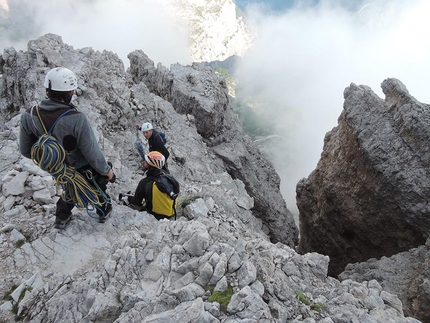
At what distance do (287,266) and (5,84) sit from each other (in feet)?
71.0

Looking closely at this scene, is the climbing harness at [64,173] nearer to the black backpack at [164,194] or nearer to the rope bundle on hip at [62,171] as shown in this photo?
the rope bundle on hip at [62,171]

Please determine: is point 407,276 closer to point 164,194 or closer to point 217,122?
point 164,194

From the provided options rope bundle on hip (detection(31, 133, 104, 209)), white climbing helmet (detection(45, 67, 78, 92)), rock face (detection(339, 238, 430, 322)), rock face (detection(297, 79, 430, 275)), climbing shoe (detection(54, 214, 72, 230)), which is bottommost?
climbing shoe (detection(54, 214, 72, 230))

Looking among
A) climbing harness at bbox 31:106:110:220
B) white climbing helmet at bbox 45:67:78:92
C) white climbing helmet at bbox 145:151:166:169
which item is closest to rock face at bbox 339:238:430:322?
white climbing helmet at bbox 145:151:166:169

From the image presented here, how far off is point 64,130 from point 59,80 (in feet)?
3.20

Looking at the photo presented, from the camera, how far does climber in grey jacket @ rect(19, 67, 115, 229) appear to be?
5648 millimetres

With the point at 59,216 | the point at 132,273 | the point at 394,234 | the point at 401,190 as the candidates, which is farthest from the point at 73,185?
the point at 394,234

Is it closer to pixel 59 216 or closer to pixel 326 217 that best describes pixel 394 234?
pixel 326 217

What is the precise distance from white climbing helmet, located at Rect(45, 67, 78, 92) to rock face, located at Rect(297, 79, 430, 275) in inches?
746

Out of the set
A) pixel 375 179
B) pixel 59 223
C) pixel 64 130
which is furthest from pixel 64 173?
pixel 375 179

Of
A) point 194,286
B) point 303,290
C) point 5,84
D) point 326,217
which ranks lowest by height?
point 194,286

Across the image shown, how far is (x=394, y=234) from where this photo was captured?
19969 mm

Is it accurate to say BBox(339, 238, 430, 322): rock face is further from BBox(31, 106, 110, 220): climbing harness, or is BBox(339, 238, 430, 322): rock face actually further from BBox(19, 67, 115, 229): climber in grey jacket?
BBox(19, 67, 115, 229): climber in grey jacket

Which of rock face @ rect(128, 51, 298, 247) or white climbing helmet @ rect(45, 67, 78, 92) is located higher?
rock face @ rect(128, 51, 298, 247)
